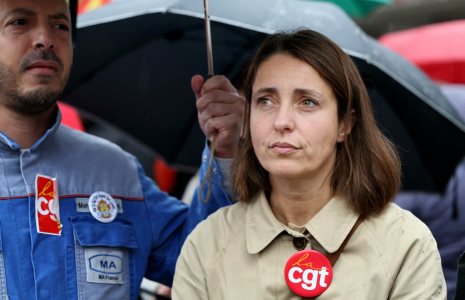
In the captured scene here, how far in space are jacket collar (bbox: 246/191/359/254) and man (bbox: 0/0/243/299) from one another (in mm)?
544

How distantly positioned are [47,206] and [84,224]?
183mm

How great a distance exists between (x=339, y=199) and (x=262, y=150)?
33 cm

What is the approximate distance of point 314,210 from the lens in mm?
2547

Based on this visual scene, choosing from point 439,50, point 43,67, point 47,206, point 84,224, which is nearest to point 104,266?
point 84,224

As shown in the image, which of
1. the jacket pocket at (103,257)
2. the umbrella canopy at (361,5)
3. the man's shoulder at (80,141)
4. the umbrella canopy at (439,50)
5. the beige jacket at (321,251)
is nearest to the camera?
the beige jacket at (321,251)

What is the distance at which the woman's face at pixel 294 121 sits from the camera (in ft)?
7.88

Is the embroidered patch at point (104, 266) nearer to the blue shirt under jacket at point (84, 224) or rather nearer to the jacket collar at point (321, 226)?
the blue shirt under jacket at point (84, 224)

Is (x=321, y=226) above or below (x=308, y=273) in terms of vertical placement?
above

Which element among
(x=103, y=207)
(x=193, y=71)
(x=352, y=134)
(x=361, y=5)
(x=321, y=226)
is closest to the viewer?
(x=321, y=226)

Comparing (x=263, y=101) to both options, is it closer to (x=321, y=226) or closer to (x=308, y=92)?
(x=308, y=92)

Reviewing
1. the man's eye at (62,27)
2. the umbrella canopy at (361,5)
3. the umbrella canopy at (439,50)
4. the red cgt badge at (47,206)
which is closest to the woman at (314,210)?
the red cgt badge at (47,206)

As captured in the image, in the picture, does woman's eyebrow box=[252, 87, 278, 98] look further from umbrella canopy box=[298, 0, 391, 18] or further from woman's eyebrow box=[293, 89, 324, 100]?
umbrella canopy box=[298, 0, 391, 18]

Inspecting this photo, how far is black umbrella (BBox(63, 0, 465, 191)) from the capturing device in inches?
125

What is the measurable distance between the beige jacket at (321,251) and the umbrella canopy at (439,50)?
426 centimetres
